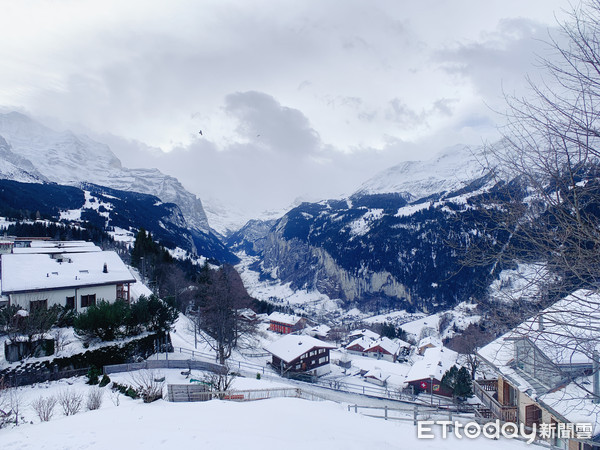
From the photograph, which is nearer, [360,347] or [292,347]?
[292,347]

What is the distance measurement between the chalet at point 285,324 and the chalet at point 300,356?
29035 mm

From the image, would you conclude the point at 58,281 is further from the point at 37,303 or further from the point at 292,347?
the point at 292,347

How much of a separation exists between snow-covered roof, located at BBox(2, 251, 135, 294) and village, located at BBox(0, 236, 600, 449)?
5cm

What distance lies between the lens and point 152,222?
15562 cm

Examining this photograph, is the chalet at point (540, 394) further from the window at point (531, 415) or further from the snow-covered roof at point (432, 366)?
the snow-covered roof at point (432, 366)

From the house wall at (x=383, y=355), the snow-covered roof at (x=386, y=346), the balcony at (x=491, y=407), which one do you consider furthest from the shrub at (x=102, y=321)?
the snow-covered roof at (x=386, y=346)

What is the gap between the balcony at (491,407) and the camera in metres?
12.6

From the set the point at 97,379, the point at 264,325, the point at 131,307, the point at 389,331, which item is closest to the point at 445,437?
the point at 97,379

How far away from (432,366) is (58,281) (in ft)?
111

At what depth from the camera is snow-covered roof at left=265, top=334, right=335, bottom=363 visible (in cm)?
3125

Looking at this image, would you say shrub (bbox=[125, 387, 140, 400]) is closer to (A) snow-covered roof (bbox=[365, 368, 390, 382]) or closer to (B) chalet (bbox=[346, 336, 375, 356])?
(A) snow-covered roof (bbox=[365, 368, 390, 382])

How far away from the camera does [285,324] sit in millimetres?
65625

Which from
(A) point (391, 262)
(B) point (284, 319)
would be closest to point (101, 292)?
(B) point (284, 319)

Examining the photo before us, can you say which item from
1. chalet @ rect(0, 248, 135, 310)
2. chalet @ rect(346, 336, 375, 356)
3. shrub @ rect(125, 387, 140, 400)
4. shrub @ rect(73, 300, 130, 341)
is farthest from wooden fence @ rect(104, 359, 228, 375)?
chalet @ rect(346, 336, 375, 356)
